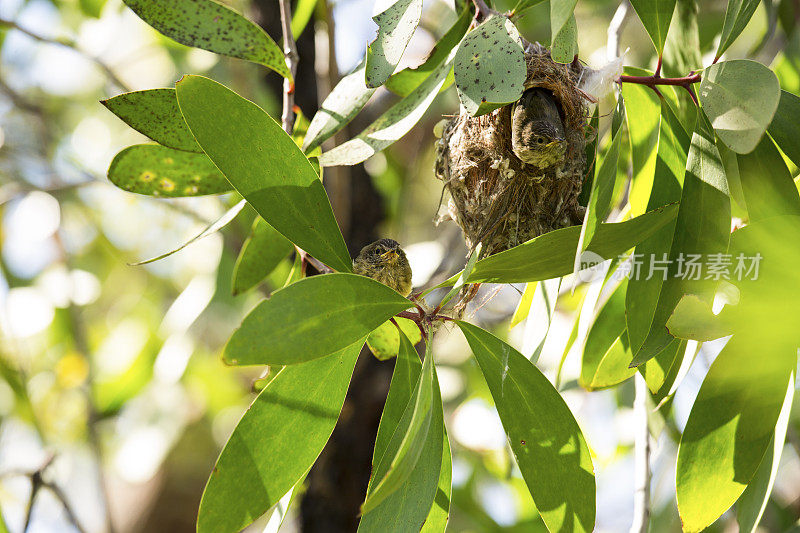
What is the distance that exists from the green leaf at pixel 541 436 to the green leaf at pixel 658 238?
0.11m

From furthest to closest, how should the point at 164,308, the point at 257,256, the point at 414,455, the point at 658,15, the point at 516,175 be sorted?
the point at 164,308 → the point at 257,256 → the point at 516,175 → the point at 658,15 → the point at 414,455

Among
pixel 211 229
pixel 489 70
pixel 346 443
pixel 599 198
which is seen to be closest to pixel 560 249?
pixel 599 198

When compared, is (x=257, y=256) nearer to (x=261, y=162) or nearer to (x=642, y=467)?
(x=261, y=162)

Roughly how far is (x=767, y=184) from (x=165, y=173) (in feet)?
2.33

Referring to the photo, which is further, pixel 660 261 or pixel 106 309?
pixel 106 309

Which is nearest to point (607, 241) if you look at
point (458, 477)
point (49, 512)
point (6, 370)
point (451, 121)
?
point (451, 121)

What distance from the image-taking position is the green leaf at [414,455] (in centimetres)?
52

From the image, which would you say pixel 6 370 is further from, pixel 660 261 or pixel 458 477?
pixel 660 261

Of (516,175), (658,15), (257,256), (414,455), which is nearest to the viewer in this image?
(414,455)

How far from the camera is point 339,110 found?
2.66 ft

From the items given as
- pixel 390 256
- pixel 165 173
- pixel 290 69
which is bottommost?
pixel 390 256

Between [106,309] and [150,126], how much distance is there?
11.2ft

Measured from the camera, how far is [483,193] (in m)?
0.91

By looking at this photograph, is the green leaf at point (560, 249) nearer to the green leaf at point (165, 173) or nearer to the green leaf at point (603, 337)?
the green leaf at point (603, 337)
